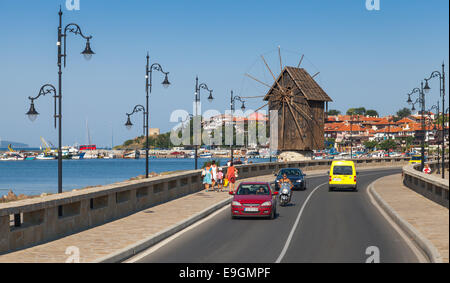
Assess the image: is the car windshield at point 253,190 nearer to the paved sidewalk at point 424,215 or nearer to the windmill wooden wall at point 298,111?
the paved sidewalk at point 424,215

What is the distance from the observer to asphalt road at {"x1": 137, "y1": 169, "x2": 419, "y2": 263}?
541 inches

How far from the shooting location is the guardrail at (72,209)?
45.8 feet

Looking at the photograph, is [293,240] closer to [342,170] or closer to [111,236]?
[111,236]

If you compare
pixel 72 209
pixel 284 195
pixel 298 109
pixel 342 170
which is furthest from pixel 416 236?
pixel 298 109

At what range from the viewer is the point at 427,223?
63.0 ft

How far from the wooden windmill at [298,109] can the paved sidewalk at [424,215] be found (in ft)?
136

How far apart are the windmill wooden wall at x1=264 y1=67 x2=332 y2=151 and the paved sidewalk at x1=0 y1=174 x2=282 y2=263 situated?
50.7m

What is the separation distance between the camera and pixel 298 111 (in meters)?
76.2

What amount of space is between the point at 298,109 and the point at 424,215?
180ft

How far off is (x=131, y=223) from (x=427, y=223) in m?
9.94

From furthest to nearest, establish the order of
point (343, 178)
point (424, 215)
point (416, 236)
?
point (343, 178) → point (424, 215) → point (416, 236)

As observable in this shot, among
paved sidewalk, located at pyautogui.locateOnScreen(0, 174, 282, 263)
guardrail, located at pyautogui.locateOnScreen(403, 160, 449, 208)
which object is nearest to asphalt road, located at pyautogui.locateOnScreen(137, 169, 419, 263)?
paved sidewalk, located at pyautogui.locateOnScreen(0, 174, 282, 263)
